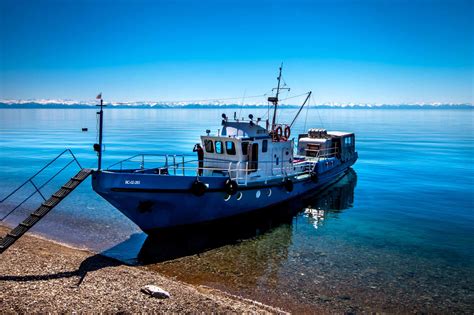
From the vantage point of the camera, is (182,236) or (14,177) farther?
(14,177)

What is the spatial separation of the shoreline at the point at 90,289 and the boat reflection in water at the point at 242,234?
86.5 inches

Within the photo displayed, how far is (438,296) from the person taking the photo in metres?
12.4

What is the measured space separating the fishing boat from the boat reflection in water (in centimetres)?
51

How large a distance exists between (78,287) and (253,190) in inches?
406

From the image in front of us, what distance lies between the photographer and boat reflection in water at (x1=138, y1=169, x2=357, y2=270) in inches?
616

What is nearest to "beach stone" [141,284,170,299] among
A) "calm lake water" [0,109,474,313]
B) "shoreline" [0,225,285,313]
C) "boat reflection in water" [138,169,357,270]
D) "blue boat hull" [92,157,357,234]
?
"shoreline" [0,225,285,313]

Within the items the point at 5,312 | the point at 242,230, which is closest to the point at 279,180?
the point at 242,230

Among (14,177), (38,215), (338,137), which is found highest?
(338,137)

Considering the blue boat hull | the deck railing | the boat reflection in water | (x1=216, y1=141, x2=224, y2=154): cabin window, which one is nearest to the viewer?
the blue boat hull

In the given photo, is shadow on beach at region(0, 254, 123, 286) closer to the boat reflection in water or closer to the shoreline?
the shoreline

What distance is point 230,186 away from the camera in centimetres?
1752

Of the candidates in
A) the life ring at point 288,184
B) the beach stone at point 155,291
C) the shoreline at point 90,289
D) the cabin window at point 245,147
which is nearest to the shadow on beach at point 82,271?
the shoreline at point 90,289

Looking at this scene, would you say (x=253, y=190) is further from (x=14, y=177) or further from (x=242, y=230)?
(x=14, y=177)

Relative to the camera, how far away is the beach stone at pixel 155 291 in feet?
34.7
